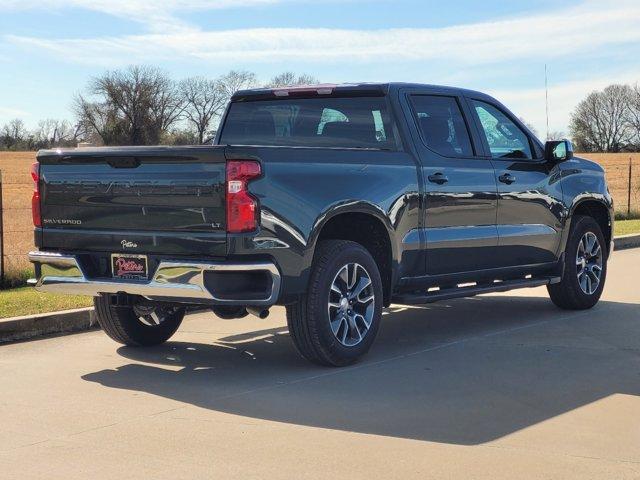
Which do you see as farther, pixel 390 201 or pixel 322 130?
pixel 322 130

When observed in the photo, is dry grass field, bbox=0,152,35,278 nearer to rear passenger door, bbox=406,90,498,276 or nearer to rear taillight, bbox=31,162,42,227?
rear taillight, bbox=31,162,42,227

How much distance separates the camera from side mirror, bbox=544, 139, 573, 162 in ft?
29.8

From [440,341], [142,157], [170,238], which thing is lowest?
[440,341]

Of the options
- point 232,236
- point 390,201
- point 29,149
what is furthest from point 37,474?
point 29,149

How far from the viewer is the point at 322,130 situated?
26.1 feet

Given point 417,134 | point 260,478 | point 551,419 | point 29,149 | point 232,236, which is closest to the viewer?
point 260,478

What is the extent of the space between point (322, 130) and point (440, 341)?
1891 mm

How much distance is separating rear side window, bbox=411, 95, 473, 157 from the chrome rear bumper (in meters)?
2.21

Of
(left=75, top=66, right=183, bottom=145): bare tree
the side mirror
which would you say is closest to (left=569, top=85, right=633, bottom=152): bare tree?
(left=75, top=66, right=183, bottom=145): bare tree

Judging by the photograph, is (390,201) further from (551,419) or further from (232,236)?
(551,419)

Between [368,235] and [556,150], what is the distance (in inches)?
95.0

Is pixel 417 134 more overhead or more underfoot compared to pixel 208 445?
more overhead

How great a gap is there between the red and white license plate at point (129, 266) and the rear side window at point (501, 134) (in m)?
3.33

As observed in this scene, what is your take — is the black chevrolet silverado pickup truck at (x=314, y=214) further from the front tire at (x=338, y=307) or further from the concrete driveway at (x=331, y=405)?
the concrete driveway at (x=331, y=405)
